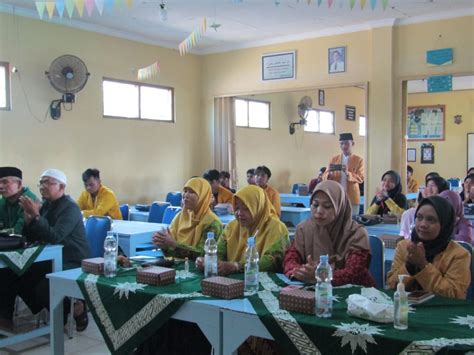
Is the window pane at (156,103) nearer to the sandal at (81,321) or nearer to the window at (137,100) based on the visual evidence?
the window at (137,100)

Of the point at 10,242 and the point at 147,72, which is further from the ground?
the point at 147,72

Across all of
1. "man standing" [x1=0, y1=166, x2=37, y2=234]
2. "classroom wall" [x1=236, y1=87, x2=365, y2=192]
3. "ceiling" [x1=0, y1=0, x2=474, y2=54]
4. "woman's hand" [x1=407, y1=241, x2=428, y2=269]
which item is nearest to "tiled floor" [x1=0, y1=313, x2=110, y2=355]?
"man standing" [x1=0, y1=166, x2=37, y2=234]

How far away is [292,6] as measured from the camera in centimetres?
589

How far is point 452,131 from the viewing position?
11719 millimetres

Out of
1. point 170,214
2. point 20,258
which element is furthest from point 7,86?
point 20,258

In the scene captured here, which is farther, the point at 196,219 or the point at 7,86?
the point at 7,86

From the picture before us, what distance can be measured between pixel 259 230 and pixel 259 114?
21.1 feet

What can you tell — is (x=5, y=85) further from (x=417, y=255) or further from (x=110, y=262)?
(x=417, y=255)

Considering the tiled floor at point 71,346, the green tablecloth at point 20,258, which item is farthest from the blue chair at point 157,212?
the green tablecloth at point 20,258

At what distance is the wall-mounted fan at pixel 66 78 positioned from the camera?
605 cm

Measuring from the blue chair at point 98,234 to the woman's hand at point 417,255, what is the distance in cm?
248

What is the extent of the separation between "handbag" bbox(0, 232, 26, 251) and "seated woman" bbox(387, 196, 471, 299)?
232 centimetres

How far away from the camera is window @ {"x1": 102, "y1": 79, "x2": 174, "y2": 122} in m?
6.97

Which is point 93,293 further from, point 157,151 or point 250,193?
point 157,151
